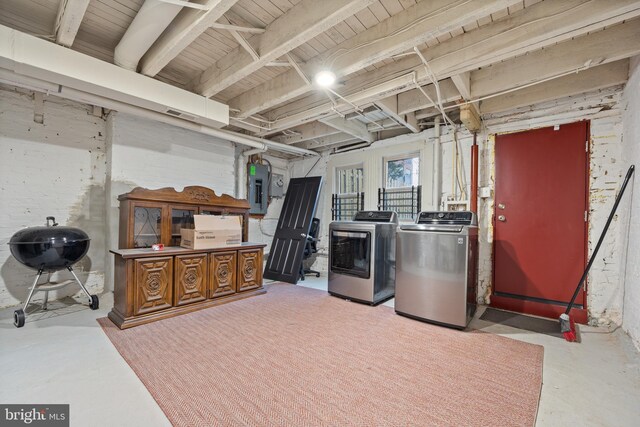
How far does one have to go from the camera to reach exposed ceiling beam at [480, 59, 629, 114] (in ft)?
8.82

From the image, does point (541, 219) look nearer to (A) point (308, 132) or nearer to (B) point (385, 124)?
(B) point (385, 124)

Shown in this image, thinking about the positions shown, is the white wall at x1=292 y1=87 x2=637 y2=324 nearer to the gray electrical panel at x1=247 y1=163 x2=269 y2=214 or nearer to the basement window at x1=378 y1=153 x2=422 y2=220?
Result: the basement window at x1=378 y1=153 x2=422 y2=220

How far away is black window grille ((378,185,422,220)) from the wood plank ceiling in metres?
1.43

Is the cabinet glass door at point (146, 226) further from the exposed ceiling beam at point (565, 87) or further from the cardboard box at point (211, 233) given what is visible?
the exposed ceiling beam at point (565, 87)

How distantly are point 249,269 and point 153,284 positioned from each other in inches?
47.6

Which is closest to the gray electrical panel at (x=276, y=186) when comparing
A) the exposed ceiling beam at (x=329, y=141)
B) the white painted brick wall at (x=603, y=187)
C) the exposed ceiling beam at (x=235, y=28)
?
the exposed ceiling beam at (x=329, y=141)

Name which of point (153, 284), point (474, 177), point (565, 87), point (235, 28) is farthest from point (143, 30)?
point (565, 87)

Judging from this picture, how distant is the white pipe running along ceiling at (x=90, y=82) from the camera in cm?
219

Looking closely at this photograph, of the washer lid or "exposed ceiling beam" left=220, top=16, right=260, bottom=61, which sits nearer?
"exposed ceiling beam" left=220, top=16, right=260, bottom=61

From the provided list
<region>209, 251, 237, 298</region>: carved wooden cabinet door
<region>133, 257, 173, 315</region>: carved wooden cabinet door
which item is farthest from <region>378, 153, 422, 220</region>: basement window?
<region>133, 257, 173, 315</region>: carved wooden cabinet door

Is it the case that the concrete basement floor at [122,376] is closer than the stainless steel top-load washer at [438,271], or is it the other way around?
the concrete basement floor at [122,376]

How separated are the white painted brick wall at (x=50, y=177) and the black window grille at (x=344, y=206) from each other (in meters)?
3.59

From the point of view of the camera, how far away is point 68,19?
2057 mm

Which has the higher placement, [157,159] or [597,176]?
[157,159]
